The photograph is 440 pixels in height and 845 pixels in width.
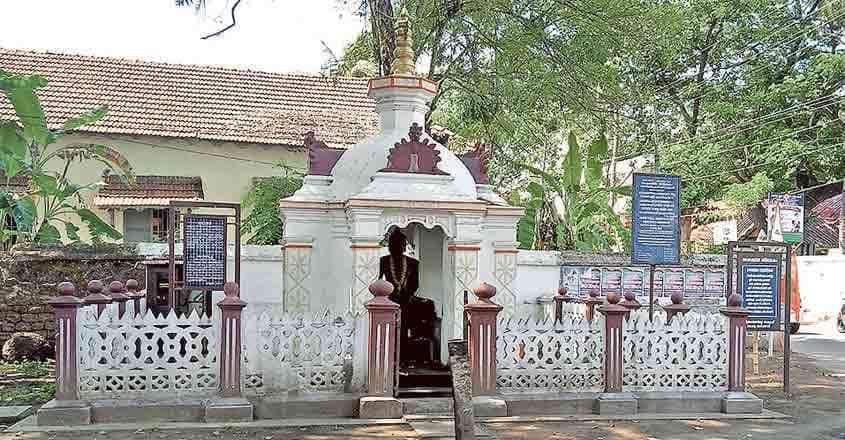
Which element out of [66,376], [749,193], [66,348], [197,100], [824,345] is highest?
[197,100]

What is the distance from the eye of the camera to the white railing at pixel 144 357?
25.8 ft

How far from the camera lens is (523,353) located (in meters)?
8.57

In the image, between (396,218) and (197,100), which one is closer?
(396,218)

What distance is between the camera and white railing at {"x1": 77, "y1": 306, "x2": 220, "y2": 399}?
25.8ft

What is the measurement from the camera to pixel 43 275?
12.8 m

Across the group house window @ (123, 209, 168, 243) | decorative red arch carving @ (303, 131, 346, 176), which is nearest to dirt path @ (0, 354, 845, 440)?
decorative red arch carving @ (303, 131, 346, 176)

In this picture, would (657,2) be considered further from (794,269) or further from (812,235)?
(812,235)

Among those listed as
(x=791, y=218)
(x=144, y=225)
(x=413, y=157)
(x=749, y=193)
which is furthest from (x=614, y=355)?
(x=749, y=193)

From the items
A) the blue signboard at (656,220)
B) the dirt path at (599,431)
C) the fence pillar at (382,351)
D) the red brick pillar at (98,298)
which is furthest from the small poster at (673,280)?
the red brick pillar at (98,298)

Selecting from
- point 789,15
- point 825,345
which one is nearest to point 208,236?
point 825,345

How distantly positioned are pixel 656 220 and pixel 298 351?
472 cm

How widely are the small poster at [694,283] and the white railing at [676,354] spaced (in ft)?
17.7

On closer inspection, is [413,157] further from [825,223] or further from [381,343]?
[825,223]

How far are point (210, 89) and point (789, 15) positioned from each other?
1661 centimetres
